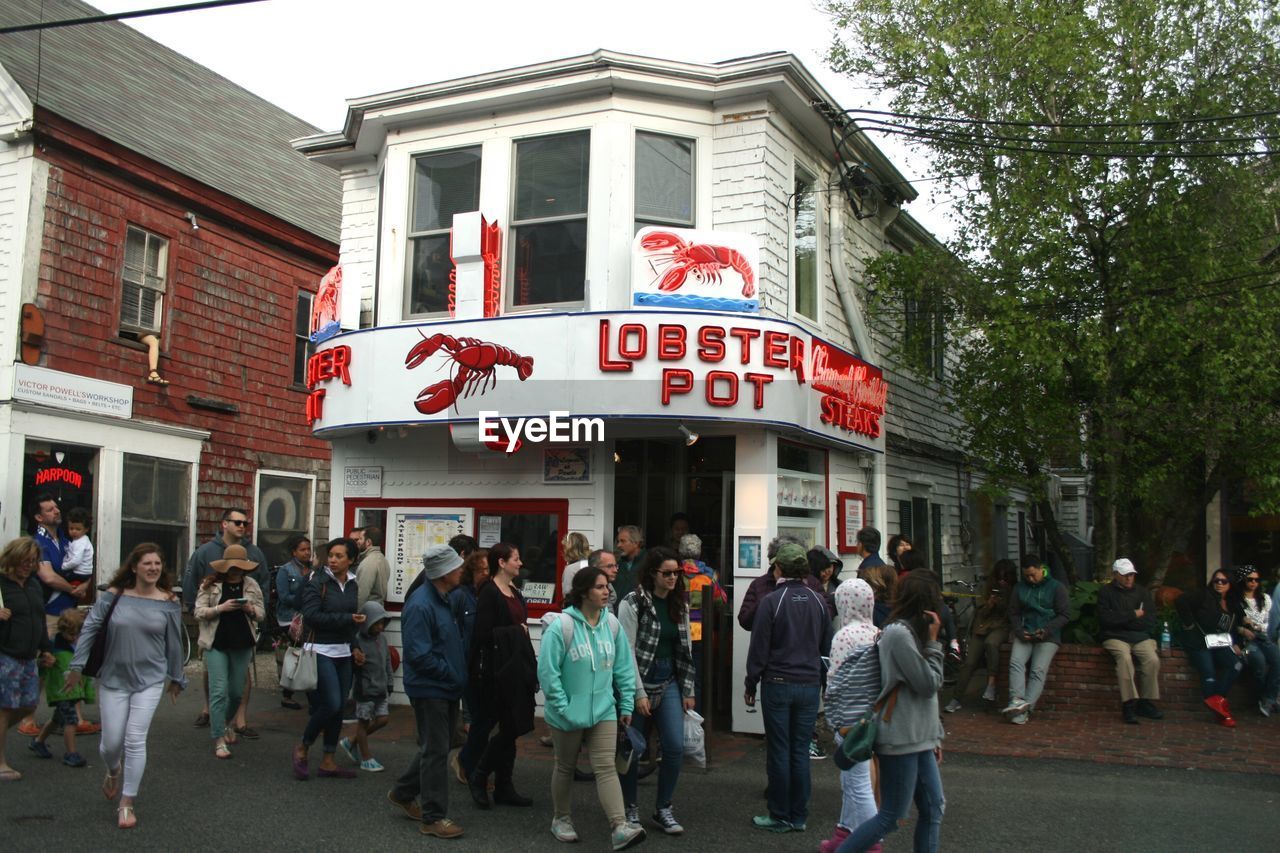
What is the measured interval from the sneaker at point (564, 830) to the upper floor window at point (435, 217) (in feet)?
21.4

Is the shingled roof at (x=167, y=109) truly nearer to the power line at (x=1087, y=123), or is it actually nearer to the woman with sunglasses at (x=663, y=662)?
the power line at (x=1087, y=123)

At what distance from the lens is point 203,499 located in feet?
55.2

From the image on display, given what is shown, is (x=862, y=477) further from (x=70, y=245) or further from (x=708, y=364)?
(x=70, y=245)

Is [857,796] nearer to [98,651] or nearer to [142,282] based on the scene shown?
[98,651]

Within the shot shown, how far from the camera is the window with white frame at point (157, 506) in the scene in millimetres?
15414

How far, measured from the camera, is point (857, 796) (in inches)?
251

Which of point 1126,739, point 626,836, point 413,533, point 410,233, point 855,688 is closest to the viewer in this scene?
point 855,688

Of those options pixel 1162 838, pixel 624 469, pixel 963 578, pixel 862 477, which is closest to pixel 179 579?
pixel 624 469

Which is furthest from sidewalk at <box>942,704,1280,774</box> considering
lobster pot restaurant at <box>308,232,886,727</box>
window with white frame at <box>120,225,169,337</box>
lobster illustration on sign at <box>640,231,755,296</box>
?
window with white frame at <box>120,225,169,337</box>

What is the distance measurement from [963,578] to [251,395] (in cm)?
1227

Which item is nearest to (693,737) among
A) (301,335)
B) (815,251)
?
(815,251)

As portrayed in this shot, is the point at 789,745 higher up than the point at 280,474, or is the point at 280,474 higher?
the point at 280,474

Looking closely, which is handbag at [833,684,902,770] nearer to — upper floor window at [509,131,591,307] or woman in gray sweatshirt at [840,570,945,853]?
woman in gray sweatshirt at [840,570,945,853]

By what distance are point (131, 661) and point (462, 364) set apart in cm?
461
